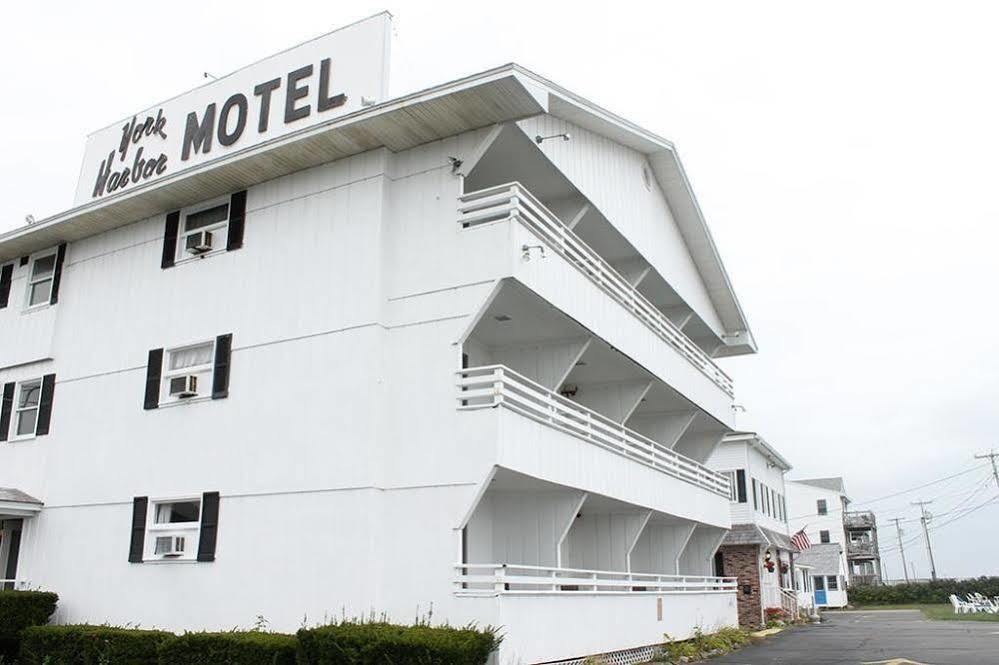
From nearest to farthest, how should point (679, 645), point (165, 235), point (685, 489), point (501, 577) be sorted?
point (501, 577)
point (165, 235)
point (679, 645)
point (685, 489)

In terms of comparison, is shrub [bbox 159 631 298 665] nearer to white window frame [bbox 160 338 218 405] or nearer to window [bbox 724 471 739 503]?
white window frame [bbox 160 338 218 405]

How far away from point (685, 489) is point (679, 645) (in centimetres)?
422

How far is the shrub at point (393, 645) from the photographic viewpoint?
1216 centimetres

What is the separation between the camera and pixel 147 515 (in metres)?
17.9

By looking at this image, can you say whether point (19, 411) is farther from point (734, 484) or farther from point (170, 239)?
point (734, 484)

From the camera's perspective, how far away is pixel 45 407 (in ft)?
67.9

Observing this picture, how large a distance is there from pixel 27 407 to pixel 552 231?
44.6ft

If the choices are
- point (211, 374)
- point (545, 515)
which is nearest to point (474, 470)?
point (545, 515)

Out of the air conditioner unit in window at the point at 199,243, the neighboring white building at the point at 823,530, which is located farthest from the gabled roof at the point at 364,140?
the neighboring white building at the point at 823,530

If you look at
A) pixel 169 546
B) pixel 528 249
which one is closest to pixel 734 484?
pixel 528 249

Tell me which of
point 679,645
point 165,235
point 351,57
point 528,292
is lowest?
point 679,645

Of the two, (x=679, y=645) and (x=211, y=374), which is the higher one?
(x=211, y=374)

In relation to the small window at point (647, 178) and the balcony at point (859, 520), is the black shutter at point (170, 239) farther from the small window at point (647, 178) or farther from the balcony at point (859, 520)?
the balcony at point (859, 520)

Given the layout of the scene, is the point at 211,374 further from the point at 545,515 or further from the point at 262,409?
the point at 545,515
